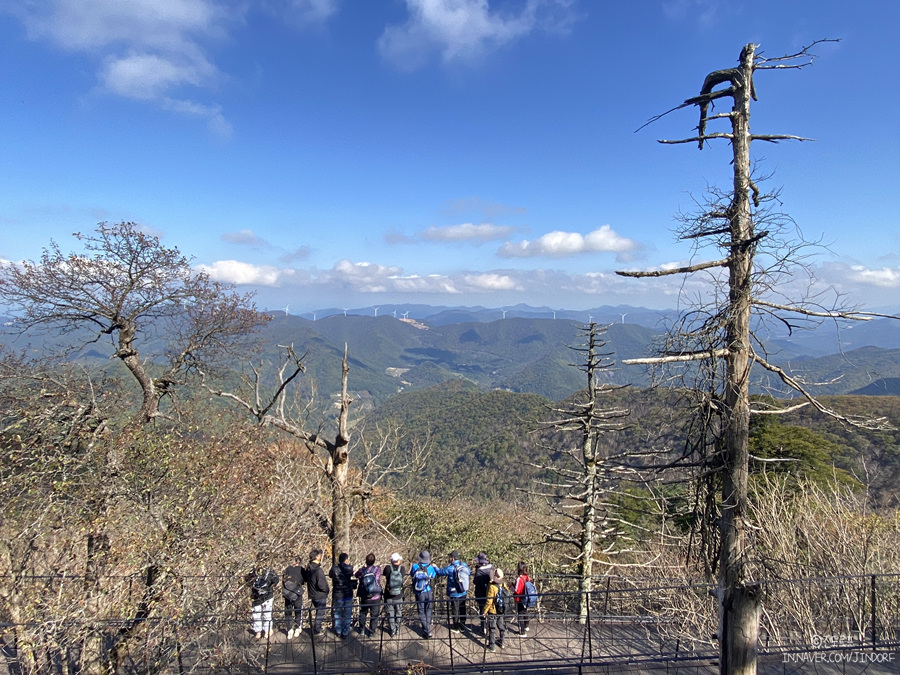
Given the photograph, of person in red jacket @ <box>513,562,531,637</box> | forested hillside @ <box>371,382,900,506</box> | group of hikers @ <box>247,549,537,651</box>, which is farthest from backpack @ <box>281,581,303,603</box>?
forested hillside @ <box>371,382,900,506</box>

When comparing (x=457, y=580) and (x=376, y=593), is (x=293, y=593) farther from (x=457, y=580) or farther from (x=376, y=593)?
(x=457, y=580)

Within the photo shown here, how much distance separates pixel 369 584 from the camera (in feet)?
27.4

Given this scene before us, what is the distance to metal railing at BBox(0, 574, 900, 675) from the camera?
6879 mm

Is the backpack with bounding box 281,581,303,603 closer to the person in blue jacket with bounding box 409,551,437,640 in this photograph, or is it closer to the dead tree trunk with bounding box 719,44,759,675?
the person in blue jacket with bounding box 409,551,437,640

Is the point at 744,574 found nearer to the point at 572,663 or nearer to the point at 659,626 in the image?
the point at 572,663

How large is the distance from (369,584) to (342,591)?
19.7 inches

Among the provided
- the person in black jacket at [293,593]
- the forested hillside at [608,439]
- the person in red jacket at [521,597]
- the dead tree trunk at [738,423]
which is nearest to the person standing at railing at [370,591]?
the person in black jacket at [293,593]

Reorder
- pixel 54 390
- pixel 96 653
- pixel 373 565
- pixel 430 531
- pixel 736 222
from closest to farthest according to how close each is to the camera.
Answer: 1. pixel 736 222
2. pixel 96 653
3. pixel 373 565
4. pixel 54 390
5. pixel 430 531

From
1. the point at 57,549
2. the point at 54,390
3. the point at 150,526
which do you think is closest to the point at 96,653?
the point at 150,526

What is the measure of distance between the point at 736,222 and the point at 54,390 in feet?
39.5

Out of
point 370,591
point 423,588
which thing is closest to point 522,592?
point 423,588

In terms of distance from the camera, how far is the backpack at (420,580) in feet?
27.1

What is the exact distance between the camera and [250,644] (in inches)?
311

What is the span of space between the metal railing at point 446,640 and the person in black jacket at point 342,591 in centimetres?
16
